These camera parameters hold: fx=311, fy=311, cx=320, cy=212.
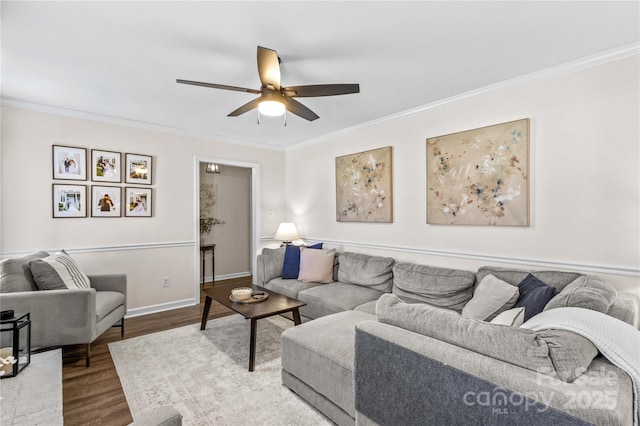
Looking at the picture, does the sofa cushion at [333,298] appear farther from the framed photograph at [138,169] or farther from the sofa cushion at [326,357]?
the framed photograph at [138,169]

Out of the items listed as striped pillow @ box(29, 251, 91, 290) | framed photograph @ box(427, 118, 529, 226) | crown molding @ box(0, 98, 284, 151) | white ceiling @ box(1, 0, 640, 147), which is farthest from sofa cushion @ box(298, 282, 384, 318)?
crown molding @ box(0, 98, 284, 151)

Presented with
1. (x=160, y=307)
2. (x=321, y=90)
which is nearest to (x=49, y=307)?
(x=160, y=307)

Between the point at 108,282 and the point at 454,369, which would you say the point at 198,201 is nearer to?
the point at 108,282

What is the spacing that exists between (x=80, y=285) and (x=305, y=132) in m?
3.14

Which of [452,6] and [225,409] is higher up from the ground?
[452,6]

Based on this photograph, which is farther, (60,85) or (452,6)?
(60,85)

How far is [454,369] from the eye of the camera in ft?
3.92

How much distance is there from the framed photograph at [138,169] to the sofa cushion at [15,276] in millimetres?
1490

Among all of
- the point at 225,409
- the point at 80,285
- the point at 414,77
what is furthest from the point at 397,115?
the point at 80,285

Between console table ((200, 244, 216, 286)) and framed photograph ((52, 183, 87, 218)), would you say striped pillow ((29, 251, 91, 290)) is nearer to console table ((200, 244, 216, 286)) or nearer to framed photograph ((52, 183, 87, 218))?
framed photograph ((52, 183, 87, 218))

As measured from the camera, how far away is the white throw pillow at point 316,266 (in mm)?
3795

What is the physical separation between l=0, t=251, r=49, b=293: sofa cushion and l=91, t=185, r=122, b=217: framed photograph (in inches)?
42.3

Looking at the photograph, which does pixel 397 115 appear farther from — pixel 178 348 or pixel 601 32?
pixel 178 348

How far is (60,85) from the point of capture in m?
2.83
